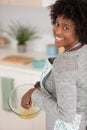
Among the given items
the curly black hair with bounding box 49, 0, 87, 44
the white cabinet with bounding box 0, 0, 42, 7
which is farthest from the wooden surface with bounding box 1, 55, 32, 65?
the curly black hair with bounding box 49, 0, 87, 44

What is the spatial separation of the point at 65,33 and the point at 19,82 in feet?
3.87

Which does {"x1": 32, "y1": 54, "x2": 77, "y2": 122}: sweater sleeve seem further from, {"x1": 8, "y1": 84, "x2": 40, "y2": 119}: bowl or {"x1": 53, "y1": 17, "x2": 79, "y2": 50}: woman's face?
{"x1": 8, "y1": 84, "x2": 40, "y2": 119}: bowl

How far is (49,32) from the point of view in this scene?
8.64ft

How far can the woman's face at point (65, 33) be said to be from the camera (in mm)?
1055

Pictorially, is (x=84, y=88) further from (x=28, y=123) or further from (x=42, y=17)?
(x=42, y=17)

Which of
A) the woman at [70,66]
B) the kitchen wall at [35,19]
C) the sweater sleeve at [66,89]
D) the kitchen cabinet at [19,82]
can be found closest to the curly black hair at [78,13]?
the woman at [70,66]

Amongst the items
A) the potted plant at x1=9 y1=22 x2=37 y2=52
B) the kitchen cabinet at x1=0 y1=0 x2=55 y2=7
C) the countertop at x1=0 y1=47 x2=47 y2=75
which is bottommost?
the countertop at x1=0 y1=47 x2=47 y2=75

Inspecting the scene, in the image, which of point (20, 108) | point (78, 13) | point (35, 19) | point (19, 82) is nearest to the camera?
point (78, 13)

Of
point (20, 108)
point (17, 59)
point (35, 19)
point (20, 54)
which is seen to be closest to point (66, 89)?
point (20, 108)

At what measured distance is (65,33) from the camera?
3.51 ft

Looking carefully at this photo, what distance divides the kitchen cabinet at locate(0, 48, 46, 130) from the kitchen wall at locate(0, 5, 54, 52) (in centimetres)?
45

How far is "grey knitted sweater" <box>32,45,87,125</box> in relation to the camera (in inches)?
40.9

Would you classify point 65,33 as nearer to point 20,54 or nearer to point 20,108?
point 20,108

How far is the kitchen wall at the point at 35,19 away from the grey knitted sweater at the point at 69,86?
150 cm
